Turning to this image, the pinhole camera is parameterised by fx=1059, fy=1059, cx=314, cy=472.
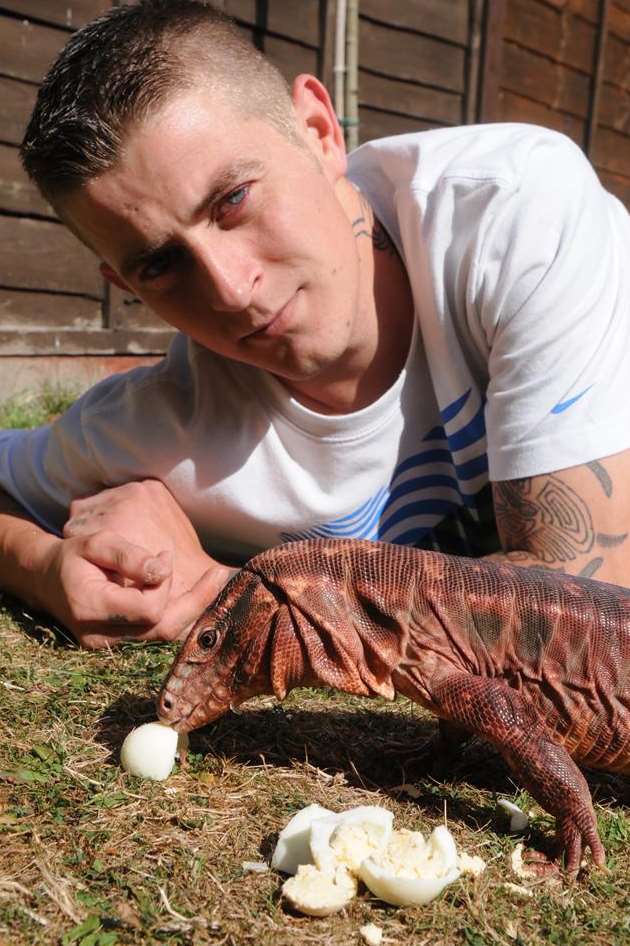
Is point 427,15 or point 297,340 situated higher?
point 427,15

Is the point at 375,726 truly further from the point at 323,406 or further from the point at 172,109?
the point at 172,109

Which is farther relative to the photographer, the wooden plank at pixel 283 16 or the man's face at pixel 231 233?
the wooden plank at pixel 283 16

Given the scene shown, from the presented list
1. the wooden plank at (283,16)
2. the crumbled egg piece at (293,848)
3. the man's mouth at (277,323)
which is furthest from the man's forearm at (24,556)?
the wooden plank at (283,16)

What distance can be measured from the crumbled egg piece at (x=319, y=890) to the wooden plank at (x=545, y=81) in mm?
10966

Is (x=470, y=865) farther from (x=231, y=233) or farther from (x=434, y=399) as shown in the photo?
(x=434, y=399)

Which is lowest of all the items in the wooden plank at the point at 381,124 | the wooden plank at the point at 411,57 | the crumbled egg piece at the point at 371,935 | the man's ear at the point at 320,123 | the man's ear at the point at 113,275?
the crumbled egg piece at the point at 371,935

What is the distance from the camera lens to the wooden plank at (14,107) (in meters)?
7.48

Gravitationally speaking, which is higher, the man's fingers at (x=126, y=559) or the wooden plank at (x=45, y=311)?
the wooden plank at (x=45, y=311)

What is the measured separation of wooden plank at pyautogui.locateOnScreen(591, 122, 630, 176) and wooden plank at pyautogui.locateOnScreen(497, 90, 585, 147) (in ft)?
1.55

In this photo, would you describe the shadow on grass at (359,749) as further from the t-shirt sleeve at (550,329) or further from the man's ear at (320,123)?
the man's ear at (320,123)

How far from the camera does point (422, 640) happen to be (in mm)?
3008

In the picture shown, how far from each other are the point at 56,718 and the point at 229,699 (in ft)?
2.12

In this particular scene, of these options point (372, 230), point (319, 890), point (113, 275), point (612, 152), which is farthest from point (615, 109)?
point (319, 890)

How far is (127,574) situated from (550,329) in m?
1.82
